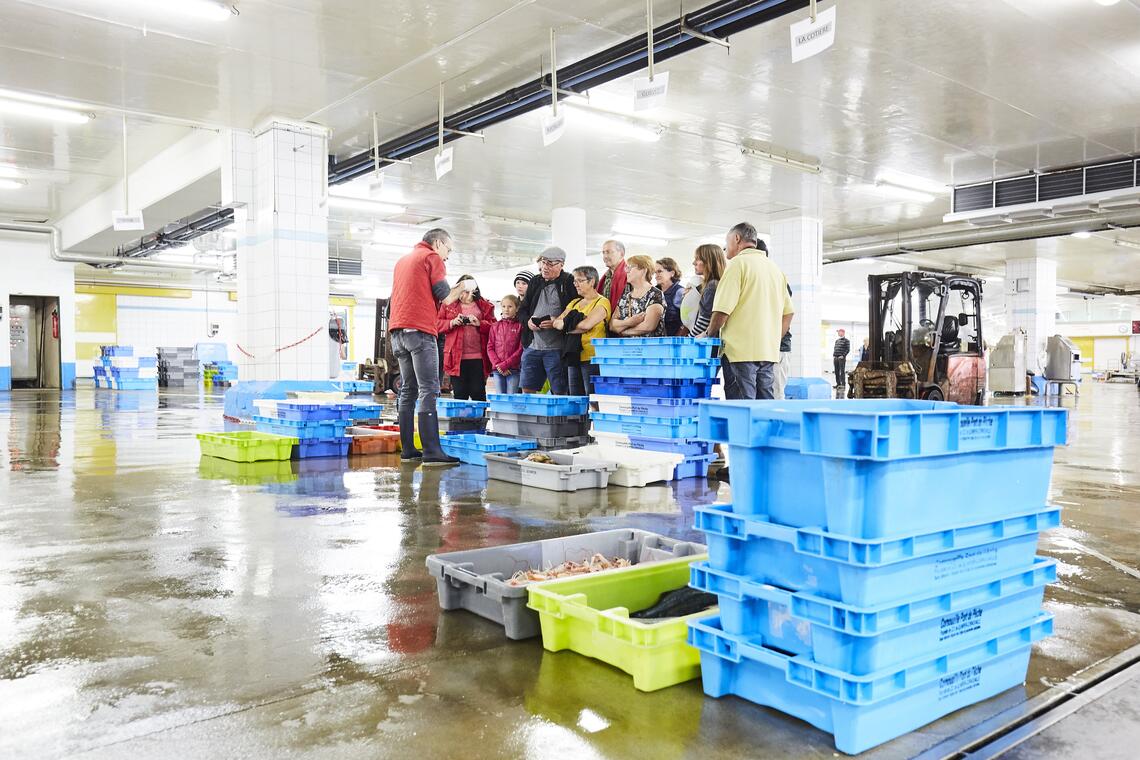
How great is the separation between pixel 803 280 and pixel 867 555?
15630mm

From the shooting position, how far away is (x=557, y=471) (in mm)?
5906

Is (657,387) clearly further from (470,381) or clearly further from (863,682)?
(863,682)

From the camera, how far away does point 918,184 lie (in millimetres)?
14781

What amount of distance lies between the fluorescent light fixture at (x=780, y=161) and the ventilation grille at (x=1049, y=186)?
276 cm

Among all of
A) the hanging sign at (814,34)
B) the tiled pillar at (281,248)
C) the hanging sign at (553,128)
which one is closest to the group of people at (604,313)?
the hanging sign at (553,128)

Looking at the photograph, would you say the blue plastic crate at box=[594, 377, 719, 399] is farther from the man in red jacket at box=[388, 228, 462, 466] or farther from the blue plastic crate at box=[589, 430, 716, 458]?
the man in red jacket at box=[388, 228, 462, 466]

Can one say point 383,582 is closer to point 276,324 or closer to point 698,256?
point 698,256

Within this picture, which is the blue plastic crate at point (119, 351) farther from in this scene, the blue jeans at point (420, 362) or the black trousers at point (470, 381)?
the blue jeans at point (420, 362)

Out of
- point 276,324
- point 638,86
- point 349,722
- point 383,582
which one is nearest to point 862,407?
point 349,722

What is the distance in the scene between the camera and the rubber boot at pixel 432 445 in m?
7.44

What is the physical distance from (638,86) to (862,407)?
499cm

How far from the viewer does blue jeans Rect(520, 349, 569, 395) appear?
24.9 feet

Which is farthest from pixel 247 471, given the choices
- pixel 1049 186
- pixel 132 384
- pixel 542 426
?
pixel 132 384

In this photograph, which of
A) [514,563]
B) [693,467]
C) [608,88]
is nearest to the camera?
[514,563]
